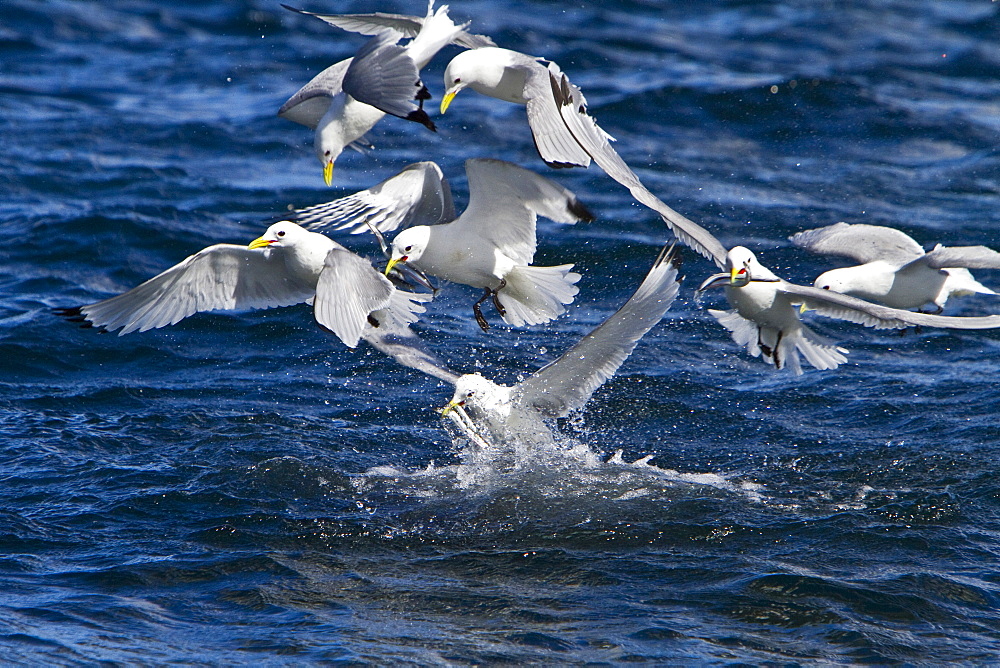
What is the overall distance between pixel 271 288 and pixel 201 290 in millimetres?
426

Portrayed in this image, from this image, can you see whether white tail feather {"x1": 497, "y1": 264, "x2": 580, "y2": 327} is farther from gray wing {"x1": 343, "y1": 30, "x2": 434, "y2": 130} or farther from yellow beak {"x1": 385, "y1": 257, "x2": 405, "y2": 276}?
gray wing {"x1": 343, "y1": 30, "x2": 434, "y2": 130}

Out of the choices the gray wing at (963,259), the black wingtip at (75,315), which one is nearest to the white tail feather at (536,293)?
the gray wing at (963,259)

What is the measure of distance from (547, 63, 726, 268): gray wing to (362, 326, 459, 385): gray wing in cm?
149

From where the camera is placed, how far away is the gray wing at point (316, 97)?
23.6 ft

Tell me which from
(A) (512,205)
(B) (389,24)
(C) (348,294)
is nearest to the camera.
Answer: (C) (348,294)

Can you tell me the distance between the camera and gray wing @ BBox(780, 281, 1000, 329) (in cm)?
559

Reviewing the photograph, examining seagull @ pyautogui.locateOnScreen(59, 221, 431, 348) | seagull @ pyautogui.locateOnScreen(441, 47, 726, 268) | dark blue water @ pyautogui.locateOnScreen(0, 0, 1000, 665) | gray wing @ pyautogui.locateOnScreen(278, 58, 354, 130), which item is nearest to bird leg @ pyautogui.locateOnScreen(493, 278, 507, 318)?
seagull @ pyautogui.locateOnScreen(59, 221, 431, 348)

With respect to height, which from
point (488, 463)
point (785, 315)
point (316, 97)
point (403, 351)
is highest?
point (316, 97)

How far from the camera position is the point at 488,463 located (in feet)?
21.5

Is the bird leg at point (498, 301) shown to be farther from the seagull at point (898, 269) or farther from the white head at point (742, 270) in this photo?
the seagull at point (898, 269)

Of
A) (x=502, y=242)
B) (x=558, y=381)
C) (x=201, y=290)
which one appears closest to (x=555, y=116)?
(x=502, y=242)

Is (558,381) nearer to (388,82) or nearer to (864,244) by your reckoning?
(388,82)

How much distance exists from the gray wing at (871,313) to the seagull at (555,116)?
0.55 meters

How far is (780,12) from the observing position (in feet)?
59.4
